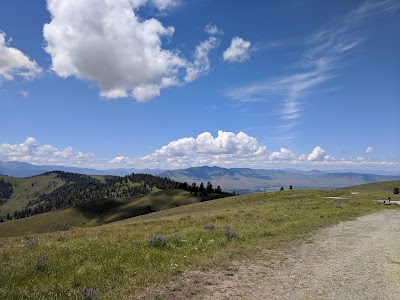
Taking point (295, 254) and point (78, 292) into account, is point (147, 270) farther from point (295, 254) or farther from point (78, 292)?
point (295, 254)

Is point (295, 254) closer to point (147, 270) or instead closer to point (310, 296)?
point (310, 296)

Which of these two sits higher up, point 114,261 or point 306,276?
point 114,261

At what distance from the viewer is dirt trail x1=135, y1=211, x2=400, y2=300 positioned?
1096cm

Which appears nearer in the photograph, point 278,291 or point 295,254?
point 278,291

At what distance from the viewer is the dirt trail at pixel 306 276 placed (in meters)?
11.0

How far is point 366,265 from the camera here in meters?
14.6

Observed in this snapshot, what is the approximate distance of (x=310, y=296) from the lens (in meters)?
10.7

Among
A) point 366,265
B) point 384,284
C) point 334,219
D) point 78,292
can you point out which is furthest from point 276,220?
point 78,292

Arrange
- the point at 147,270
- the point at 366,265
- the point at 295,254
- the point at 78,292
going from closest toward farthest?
1. the point at 78,292
2. the point at 147,270
3. the point at 366,265
4. the point at 295,254

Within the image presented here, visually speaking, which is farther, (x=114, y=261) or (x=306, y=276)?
A: (x=114, y=261)

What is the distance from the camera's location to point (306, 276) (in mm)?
12961

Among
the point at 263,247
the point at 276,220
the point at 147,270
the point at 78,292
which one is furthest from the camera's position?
the point at 276,220

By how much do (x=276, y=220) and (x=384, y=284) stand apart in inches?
724

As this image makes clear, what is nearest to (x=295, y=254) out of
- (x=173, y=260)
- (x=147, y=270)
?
(x=173, y=260)
